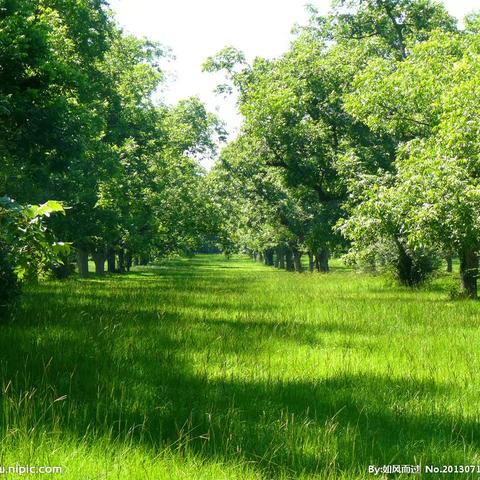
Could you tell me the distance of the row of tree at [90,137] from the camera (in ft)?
46.8

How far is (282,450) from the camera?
4004 mm

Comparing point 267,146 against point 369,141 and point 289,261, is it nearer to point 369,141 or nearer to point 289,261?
point 369,141

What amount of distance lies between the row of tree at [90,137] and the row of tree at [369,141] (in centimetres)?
536

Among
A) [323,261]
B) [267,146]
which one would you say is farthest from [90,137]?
[323,261]

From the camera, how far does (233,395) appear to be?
17.9 ft

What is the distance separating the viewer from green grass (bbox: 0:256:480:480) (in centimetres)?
379

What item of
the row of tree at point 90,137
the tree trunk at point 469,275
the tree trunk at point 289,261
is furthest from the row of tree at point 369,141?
the tree trunk at point 289,261

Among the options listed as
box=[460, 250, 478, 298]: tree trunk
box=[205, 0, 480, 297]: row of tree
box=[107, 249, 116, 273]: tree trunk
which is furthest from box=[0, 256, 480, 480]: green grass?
box=[107, 249, 116, 273]: tree trunk

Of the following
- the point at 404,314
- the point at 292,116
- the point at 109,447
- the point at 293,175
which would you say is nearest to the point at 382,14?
the point at 292,116

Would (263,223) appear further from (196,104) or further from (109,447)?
(109,447)

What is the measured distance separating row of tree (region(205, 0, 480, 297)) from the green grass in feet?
17.8

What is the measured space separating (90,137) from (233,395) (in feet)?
70.4

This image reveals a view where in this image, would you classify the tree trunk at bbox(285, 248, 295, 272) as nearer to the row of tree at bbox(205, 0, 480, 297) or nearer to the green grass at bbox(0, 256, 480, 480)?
the row of tree at bbox(205, 0, 480, 297)


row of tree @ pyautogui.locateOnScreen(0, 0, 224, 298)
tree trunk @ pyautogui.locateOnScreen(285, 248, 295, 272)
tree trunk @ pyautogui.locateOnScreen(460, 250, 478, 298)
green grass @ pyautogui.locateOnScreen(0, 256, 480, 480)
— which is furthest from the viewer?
tree trunk @ pyautogui.locateOnScreen(285, 248, 295, 272)
